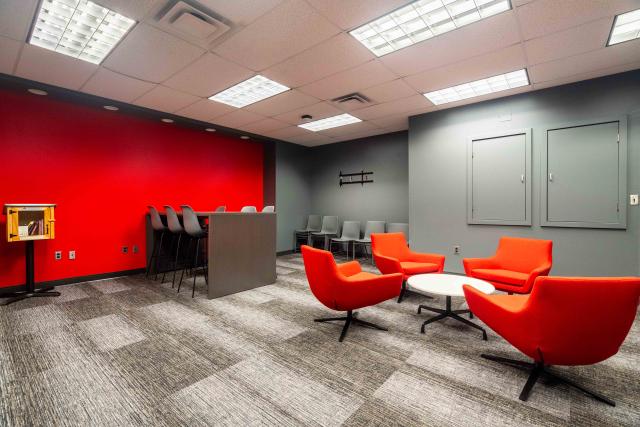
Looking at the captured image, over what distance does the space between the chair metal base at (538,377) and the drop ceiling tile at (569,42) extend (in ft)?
9.23

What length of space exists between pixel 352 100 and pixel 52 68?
353cm

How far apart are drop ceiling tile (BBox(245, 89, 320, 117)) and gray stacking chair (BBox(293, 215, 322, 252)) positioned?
3082mm

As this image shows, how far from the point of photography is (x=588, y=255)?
3.69 metres

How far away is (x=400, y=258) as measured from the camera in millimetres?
3834

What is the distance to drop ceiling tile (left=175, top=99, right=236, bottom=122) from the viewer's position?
4340 mm

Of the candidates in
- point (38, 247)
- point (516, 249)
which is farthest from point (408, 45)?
point (38, 247)

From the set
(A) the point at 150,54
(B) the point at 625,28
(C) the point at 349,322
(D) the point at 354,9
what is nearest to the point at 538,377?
(C) the point at 349,322

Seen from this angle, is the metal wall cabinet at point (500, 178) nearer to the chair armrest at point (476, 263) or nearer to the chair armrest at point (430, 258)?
the chair armrest at point (476, 263)

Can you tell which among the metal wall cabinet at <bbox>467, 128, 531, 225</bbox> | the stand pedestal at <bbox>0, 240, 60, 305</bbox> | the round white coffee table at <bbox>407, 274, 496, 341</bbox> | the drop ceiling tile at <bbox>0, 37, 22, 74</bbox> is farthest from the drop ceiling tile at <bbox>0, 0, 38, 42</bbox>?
the metal wall cabinet at <bbox>467, 128, 531, 225</bbox>

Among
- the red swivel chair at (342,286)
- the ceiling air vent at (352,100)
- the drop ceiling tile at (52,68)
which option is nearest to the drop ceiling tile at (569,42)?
the ceiling air vent at (352,100)

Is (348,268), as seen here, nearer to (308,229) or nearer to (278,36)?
(278,36)

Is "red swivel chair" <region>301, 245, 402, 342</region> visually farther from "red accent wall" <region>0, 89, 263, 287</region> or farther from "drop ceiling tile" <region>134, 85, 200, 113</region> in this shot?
"red accent wall" <region>0, 89, 263, 287</region>

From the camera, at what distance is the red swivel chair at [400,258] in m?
3.34

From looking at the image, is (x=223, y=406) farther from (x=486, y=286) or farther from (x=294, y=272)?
(x=294, y=272)
